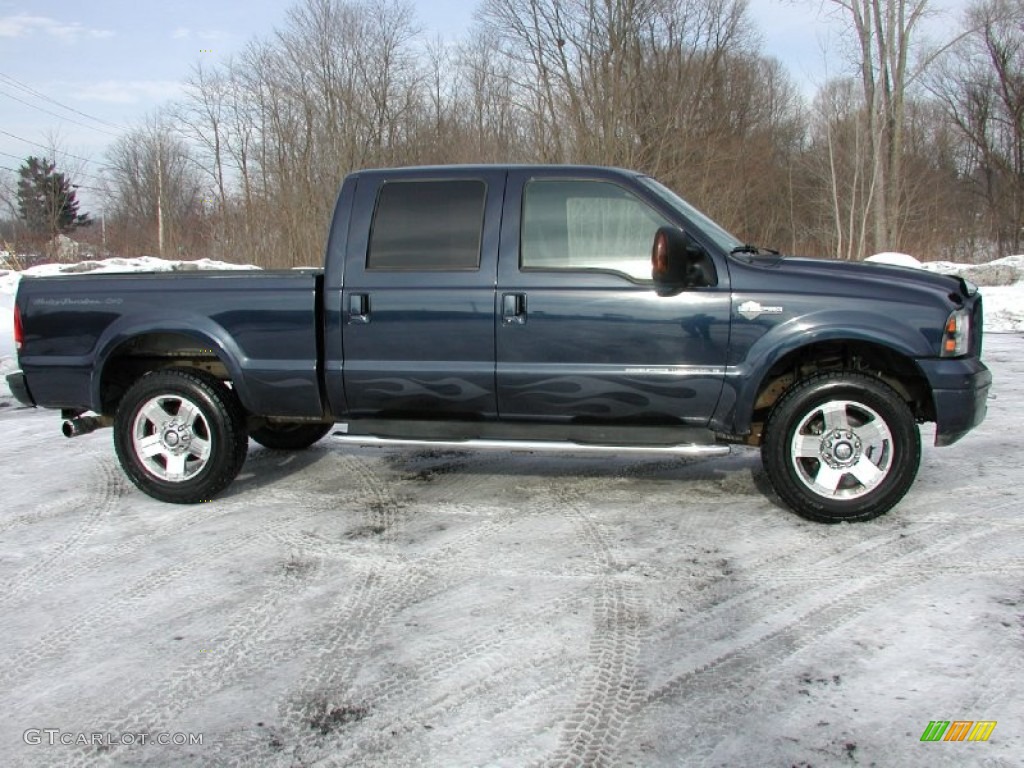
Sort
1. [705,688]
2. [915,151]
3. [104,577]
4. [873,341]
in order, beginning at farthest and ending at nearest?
[915,151] → [873,341] → [104,577] → [705,688]

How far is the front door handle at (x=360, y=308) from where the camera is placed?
4496 mm

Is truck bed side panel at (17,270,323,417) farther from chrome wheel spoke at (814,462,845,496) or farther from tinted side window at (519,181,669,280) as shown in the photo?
chrome wheel spoke at (814,462,845,496)

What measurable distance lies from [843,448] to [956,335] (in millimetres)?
813

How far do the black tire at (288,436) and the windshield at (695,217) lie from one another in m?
3.23

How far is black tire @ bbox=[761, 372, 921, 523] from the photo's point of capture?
4133 millimetres

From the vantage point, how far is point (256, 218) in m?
31.5

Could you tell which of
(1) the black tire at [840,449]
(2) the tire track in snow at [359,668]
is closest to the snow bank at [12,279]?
(2) the tire track in snow at [359,668]

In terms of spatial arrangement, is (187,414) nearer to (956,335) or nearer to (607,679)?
(607,679)

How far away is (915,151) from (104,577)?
1842 inches

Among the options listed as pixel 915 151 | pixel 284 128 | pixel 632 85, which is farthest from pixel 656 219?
pixel 915 151

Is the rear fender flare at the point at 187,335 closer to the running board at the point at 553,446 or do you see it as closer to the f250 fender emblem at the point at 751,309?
the running board at the point at 553,446

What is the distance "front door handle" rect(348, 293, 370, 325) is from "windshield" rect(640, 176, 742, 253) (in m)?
1.72

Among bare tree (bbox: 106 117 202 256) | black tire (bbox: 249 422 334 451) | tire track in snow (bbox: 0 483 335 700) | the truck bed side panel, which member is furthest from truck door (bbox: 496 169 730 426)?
bare tree (bbox: 106 117 202 256)

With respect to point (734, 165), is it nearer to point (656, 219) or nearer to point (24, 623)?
point (656, 219)
